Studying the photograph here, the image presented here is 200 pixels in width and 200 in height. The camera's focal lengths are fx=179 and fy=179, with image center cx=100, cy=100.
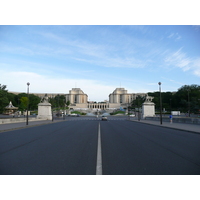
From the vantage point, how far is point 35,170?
5301 mm

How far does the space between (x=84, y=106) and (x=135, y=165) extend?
6454 inches

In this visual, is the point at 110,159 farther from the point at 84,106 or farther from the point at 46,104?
the point at 84,106

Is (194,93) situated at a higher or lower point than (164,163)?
higher

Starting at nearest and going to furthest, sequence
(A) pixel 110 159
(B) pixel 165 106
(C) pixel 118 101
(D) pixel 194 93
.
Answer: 1. (A) pixel 110 159
2. (D) pixel 194 93
3. (B) pixel 165 106
4. (C) pixel 118 101

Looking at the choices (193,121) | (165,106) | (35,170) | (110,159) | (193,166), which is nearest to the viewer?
(35,170)

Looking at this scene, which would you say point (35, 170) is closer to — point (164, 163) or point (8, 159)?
point (8, 159)

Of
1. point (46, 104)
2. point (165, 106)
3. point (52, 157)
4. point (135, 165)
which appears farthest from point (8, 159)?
point (165, 106)

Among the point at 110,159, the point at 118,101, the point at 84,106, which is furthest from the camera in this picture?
the point at 118,101

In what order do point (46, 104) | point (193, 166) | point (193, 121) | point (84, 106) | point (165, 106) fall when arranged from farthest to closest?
point (84, 106)
point (165, 106)
point (46, 104)
point (193, 121)
point (193, 166)

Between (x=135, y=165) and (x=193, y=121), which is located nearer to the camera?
(x=135, y=165)

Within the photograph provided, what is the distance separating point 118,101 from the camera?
18388 centimetres

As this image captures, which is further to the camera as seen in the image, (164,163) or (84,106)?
(84,106)

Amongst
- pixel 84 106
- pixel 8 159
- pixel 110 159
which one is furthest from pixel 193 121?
pixel 84 106

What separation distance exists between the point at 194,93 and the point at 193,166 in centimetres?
8346
